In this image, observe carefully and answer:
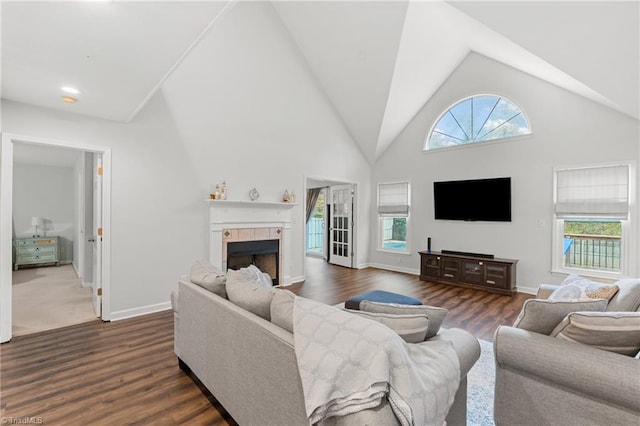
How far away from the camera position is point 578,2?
8.82 ft

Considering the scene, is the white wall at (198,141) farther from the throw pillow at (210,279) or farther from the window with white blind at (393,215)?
the window with white blind at (393,215)

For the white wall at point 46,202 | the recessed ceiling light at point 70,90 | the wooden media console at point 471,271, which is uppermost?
the recessed ceiling light at point 70,90

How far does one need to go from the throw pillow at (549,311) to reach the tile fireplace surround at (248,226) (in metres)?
3.94

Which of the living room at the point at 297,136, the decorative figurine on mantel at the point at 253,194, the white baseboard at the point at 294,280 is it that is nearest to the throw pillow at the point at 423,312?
the living room at the point at 297,136

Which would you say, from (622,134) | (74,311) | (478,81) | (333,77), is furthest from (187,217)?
(622,134)

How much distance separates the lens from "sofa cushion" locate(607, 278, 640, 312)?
1.78 meters

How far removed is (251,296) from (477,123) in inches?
224

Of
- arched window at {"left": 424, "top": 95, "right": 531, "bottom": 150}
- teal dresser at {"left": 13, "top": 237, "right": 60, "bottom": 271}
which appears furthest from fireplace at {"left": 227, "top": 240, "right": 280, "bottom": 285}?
teal dresser at {"left": 13, "top": 237, "right": 60, "bottom": 271}

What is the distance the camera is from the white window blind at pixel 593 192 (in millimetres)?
4340

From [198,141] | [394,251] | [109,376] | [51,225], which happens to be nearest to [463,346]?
[109,376]

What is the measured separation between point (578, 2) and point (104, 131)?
511 cm

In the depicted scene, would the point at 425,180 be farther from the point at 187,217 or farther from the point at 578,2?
the point at 187,217

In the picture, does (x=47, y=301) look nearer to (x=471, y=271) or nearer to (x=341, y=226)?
(x=341, y=226)

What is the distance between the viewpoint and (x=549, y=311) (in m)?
1.64
